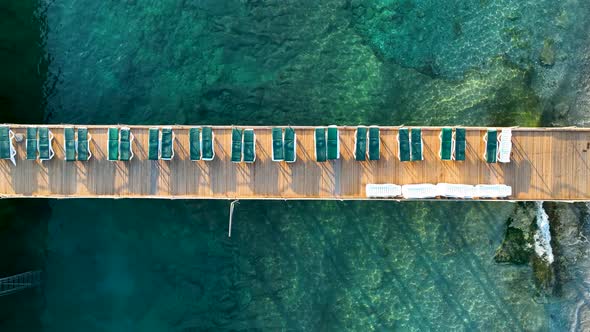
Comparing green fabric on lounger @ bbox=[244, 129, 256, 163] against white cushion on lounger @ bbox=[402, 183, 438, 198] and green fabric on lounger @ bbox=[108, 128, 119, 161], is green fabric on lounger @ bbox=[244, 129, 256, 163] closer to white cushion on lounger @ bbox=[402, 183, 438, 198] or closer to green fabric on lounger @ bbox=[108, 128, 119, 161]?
green fabric on lounger @ bbox=[108, 128, 119, 161]

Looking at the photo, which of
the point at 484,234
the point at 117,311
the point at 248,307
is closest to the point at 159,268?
the point at 117,311

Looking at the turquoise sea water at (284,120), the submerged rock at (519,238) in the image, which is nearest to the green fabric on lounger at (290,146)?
the turquoise sea water at (284,120)

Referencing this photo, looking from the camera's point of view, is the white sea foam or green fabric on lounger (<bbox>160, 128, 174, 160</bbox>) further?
the white sea foam

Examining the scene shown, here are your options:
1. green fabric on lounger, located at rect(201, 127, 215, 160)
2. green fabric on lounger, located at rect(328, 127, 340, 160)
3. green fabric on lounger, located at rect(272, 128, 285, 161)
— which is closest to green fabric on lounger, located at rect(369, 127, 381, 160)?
green fabric on lounger, located at rect(328, 127, 340, 160)

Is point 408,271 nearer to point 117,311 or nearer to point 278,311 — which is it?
point 278,311

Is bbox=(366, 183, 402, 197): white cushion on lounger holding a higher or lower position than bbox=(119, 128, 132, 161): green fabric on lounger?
lower
